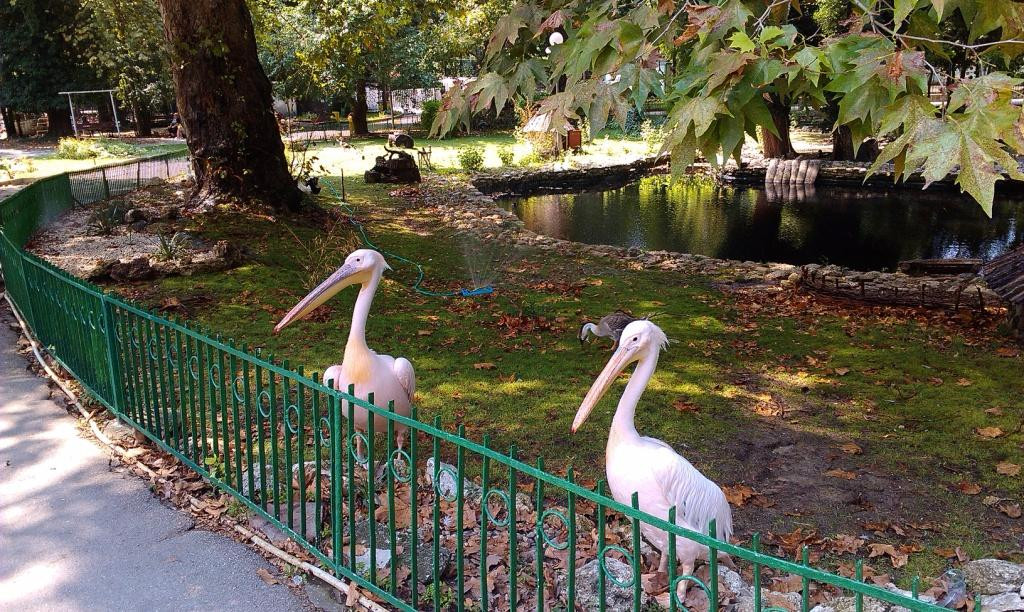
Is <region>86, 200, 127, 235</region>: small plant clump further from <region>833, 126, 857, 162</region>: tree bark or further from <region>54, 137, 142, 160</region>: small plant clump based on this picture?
<region>833, 126, 857, 162</region>: tree bark

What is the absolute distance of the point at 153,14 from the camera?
799 inches

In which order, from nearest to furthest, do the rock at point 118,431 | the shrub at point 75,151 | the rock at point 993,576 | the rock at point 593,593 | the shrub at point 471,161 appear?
the rock at point 593,593
the rock at point 993,576
the rock at point 118,431
the shrub at point 471,161
the shrub at point 75,151

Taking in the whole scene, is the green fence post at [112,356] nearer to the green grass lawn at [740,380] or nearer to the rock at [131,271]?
the green grass lawn at [740,380]

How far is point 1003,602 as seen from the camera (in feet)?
13.1

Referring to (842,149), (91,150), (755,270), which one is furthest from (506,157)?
(755,270)

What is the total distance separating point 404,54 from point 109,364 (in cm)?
3438

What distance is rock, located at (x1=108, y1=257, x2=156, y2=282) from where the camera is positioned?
1099cm

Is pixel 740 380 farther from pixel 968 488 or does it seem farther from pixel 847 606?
pixel 847 606

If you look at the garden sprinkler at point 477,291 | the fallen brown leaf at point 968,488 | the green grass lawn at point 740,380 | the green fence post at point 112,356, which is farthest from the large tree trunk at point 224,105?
the fallen brown leaf at point 968,488

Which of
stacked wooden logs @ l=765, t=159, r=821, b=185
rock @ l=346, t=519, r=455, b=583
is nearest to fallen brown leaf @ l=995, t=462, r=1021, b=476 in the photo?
rock @ l=346, t=519, r=455, b=583

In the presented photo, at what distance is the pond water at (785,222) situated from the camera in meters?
18.3

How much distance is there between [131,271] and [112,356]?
547 cm

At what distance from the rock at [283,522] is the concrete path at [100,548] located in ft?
0.54

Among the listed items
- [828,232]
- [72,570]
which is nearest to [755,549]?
[72,570]
